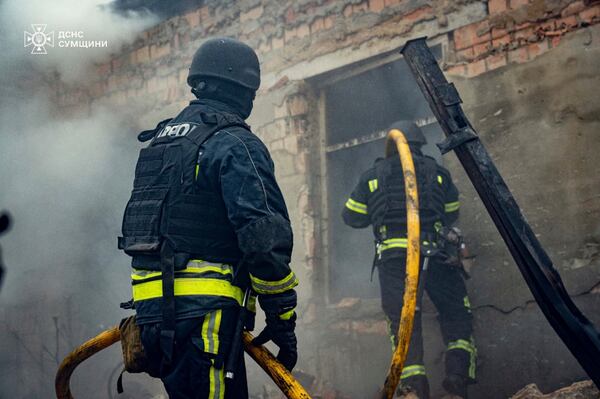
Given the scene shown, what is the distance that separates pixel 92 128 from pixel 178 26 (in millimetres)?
1884

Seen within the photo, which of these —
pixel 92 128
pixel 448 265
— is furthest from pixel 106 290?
pixel 448 265

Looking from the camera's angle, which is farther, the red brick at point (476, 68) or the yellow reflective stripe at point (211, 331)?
the red brick at point (476, 68)

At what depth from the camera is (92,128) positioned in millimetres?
7434

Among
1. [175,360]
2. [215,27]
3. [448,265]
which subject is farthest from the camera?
[215,27]

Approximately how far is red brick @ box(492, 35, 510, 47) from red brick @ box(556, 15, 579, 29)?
1.22ft

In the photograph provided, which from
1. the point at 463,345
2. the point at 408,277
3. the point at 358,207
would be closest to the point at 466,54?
the point at 358,207

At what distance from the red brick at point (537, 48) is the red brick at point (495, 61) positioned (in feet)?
0.67

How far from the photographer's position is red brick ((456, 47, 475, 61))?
181 inches

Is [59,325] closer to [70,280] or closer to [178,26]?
[70,280]

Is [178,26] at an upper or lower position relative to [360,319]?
upper

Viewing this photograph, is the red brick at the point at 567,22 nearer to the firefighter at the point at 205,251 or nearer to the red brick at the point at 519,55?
the red brick at the point at 519,55

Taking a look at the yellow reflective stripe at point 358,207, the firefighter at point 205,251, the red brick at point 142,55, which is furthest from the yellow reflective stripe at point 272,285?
the red brick at point 142,55

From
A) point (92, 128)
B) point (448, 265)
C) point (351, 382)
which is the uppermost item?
point (92, 128)

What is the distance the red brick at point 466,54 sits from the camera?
15.0 ft
